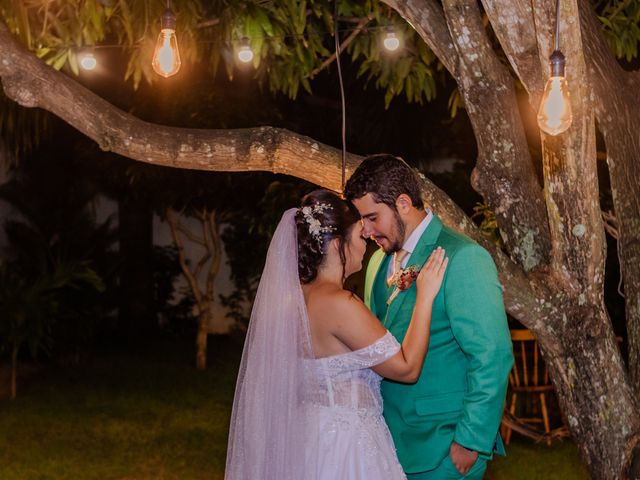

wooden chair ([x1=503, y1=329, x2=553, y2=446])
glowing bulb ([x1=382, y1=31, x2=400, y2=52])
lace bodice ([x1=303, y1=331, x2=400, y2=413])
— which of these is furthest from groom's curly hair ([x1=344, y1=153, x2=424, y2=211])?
wooden chair ([x1=503, y1=329, x2=553, y2=446])

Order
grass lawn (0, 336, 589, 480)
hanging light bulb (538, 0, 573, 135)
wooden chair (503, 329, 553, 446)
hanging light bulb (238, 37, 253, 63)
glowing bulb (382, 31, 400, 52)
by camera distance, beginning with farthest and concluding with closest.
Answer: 1. wooden chair (503, 329, 553, 446)
2. grass lawn (0, 336, 589, 480)
3. hanging light bulb (238, 37, 253, 63)
4. glowing bulb (382, 31, 400, 52)
5. hanging light bulb (538, 0, 573, 135)

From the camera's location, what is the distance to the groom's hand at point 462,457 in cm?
320

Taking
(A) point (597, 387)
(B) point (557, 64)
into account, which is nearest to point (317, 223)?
(B) point (557, 64)

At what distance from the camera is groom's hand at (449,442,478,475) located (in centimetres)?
320

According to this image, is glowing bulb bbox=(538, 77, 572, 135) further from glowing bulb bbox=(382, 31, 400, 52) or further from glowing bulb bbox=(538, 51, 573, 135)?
glowing bulb bbox=(382, 31, 400, 52)

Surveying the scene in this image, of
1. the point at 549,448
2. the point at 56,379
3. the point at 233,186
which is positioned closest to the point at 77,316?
the point at 56,379

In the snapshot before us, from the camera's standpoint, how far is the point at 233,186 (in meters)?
9.02

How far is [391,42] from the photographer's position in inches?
225

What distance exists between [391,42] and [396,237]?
2627 millimetres

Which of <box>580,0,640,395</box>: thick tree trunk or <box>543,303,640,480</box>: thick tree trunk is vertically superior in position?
<box>580,0,640,395</box>: thick tree trunk

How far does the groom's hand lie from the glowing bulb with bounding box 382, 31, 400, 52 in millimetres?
3082

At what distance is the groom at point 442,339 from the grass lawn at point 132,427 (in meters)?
3.42

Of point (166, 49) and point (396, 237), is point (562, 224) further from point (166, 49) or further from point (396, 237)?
point (166, 49)

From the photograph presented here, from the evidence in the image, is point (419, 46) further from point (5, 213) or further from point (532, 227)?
point (5, 213)
